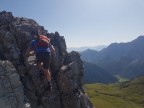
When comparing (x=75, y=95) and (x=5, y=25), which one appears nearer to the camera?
(x=75, y=95)

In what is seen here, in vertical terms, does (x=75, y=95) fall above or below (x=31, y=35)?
below

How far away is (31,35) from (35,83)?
10.4 m

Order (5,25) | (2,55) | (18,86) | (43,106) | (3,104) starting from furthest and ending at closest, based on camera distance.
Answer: (5,25) → (2,55) → (43,106) → (18,86) → (3,104)

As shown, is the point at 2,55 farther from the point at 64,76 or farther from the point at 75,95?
the point at 75,95

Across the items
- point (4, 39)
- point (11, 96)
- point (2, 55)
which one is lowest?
point (11, 96)

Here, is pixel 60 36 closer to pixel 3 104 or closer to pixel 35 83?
pixel 35 83

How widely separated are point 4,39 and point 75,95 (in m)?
15.1

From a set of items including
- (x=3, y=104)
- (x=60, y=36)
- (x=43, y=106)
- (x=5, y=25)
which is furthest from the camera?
(x=60, y=36)

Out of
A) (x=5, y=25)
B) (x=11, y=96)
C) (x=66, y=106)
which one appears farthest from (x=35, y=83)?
(x=5, y=25)

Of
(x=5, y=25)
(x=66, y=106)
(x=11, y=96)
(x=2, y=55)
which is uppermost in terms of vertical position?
(x=5, y=25)

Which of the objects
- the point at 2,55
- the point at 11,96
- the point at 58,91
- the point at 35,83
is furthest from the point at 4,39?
the point at 11,96

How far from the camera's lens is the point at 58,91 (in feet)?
144

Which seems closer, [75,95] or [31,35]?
[75,95]

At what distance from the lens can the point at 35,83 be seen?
136 feet
